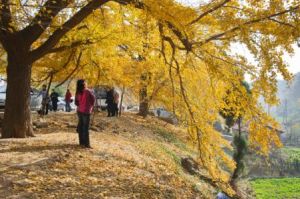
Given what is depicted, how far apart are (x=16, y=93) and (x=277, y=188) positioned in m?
Result: 35.4

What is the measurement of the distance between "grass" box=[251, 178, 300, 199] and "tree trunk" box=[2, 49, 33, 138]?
2683cm

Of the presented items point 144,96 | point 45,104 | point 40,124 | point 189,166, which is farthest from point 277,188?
point 40,124

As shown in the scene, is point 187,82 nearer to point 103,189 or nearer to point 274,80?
point 274,80

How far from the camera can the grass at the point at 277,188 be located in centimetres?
3853

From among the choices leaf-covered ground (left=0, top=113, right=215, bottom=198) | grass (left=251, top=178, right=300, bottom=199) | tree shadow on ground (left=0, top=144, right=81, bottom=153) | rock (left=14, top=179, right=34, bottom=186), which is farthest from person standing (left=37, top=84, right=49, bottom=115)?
grass (left=251, top=178, right=300, bottom=199)

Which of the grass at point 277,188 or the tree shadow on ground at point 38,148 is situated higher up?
the tree shadow on ground at point 38,148

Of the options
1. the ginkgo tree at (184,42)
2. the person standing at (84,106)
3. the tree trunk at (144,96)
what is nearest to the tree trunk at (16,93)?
the ginkgo tree at (184,42)

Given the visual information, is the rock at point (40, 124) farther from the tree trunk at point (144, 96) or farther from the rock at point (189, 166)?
the tree trunk at point (144, 96)

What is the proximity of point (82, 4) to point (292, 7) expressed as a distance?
548 centimetres

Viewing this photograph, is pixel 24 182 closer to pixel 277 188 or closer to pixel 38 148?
pixel 38 148

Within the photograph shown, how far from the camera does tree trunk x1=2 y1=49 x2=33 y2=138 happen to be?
12.5m

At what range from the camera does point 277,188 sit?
141 ft

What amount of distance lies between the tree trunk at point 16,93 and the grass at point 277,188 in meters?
26.8

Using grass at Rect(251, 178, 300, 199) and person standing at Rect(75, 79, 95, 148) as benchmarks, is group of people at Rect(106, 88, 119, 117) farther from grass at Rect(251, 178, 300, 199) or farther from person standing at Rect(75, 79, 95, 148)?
grass at Rect(251, 178, 300, 199)
